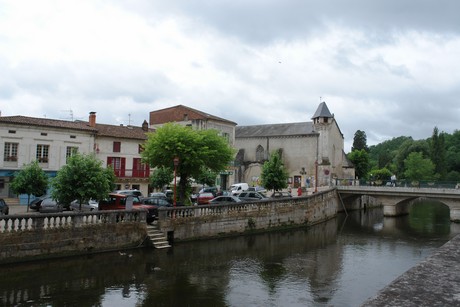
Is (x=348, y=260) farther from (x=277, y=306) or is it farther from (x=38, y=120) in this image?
(x=38, y=120)

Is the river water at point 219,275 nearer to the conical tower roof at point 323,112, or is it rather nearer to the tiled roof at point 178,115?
the tiled roof at point 178,115

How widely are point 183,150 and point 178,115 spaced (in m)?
30.3

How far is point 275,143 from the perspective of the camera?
68.2m

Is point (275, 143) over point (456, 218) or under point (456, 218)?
over

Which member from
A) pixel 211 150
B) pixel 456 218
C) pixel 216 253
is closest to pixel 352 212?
pixel 456 218

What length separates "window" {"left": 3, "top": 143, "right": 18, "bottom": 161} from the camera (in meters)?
33.6

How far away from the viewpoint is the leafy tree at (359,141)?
9688 centimetres

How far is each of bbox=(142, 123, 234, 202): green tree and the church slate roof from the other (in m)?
38.5

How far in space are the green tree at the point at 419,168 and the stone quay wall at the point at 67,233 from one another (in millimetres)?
69611

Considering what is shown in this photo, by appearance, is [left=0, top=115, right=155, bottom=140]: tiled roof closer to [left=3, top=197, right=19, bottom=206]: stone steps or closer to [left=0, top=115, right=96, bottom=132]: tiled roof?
[left=0, top=115, right=96, bottom=132]: tiled roof

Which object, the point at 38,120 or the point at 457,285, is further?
the point at 38,120

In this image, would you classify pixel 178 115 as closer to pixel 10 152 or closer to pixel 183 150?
pixel 10 152

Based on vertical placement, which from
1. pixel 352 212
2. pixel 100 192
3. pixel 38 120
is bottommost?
pixel 352 212

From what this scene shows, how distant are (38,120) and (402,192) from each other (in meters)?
36.6
